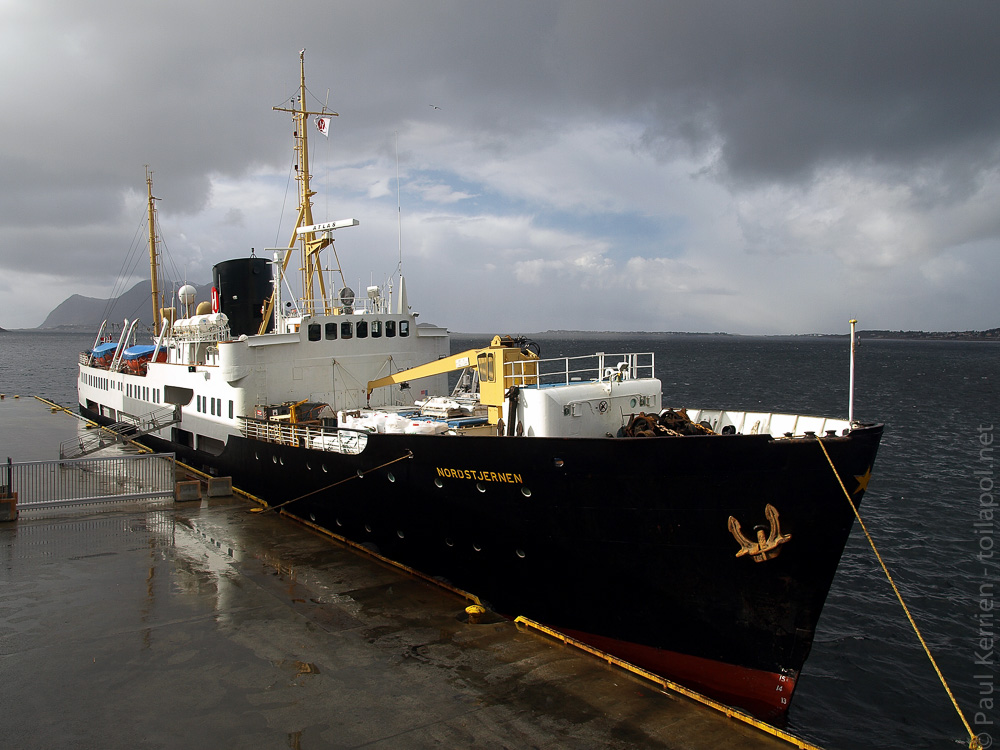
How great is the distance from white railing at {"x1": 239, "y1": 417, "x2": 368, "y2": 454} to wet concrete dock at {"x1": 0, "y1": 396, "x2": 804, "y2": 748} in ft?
8.60

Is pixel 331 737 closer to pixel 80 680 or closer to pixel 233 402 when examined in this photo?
pixel 80 680

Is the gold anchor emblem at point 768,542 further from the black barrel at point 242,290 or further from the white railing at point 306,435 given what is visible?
the black barrel at point 242,290

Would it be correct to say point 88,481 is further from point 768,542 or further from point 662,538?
point 768,542

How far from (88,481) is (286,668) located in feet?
51.3

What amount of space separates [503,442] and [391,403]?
34.6ft

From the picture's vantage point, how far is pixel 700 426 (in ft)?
38.7

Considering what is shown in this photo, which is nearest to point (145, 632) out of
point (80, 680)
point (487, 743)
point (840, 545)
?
point (80, 680)

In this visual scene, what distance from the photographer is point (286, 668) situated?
9789 mm

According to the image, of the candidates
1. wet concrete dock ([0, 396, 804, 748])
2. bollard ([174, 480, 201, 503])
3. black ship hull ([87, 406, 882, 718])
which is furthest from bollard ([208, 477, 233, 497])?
black ship hull ([87, 406, 882, 718])

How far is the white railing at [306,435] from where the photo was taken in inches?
603

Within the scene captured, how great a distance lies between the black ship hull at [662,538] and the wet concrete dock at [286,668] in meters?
1.23

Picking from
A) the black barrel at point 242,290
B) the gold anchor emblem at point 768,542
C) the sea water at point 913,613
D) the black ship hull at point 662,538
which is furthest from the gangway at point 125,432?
the gold anchor emblem at point 768,542

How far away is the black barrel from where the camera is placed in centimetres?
2547

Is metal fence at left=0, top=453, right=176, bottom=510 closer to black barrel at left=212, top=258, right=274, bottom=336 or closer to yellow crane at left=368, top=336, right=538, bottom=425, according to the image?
black barrel at left=212, top=258, right=274, bottom=336
